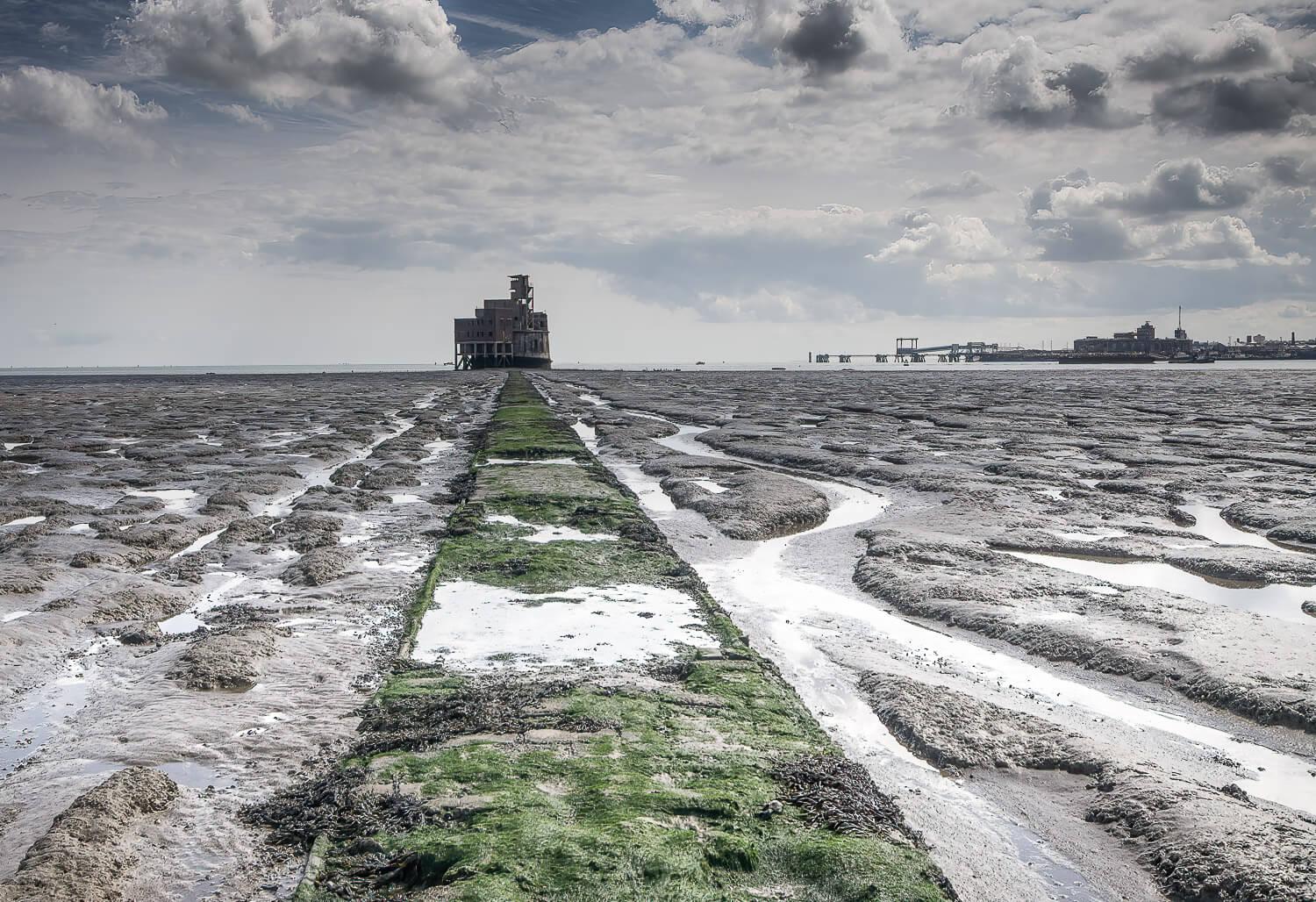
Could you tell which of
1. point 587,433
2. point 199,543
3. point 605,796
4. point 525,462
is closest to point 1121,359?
A: point 587,433

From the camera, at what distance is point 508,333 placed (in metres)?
132

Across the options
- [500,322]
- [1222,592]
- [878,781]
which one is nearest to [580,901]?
[878,781]

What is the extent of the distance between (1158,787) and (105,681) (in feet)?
26.2

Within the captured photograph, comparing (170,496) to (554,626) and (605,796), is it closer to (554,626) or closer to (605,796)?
(554,626)

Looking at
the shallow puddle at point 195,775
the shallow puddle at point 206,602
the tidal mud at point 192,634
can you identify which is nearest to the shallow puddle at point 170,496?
the tidal mud at point 192,634

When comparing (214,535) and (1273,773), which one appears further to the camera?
(214,535)

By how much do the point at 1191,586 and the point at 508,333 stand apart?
125048 mm

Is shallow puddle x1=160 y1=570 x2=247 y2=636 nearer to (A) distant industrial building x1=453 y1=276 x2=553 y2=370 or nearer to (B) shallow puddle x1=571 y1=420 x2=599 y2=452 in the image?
(B) shallow puddle x1=571 y1=420 x2=599 y2=452

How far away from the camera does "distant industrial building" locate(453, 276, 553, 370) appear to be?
5138 inches

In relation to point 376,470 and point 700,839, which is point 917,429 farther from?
point 700,839

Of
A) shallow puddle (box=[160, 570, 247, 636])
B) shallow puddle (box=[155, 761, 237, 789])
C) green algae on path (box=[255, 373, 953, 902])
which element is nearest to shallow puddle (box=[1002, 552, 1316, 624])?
green algae on path (box=[255, 373, 953, 902])

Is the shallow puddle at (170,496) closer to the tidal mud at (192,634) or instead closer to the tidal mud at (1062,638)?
the tidal mud at (192,634)

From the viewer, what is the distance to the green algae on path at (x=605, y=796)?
14.8 feet

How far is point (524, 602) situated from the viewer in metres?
9.93
